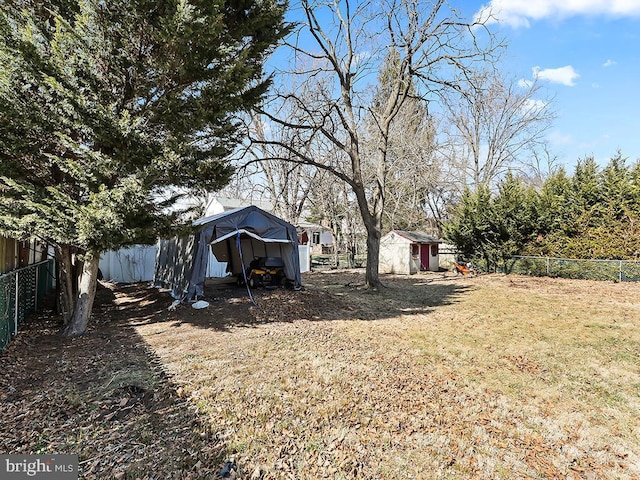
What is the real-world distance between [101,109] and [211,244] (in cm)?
524

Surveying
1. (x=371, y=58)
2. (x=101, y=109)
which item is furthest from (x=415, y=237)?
(x=101, y=109)

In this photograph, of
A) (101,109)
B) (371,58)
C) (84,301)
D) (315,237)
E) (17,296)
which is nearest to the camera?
(101,109)

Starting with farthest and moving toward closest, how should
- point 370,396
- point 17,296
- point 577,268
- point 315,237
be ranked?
point 315,237, point 577,268, point 17,296, point 370,396

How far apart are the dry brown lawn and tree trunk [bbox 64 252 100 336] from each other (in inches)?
12.1

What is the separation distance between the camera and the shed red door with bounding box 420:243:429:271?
20828mm

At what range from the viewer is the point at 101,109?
5.38 metres

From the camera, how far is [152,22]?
5711 mm

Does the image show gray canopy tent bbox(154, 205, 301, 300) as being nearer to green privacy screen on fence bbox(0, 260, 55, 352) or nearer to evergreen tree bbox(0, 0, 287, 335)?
evergreen tree bbox(0, 0, 287, 335)

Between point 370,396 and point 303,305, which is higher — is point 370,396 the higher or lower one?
the lower one

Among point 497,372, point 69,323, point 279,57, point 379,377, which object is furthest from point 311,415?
point 279,57

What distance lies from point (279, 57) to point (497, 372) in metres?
11.4

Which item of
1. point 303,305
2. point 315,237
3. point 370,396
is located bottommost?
point 370,396

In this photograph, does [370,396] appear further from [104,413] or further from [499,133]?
[499,133]

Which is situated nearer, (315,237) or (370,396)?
(370,396)
